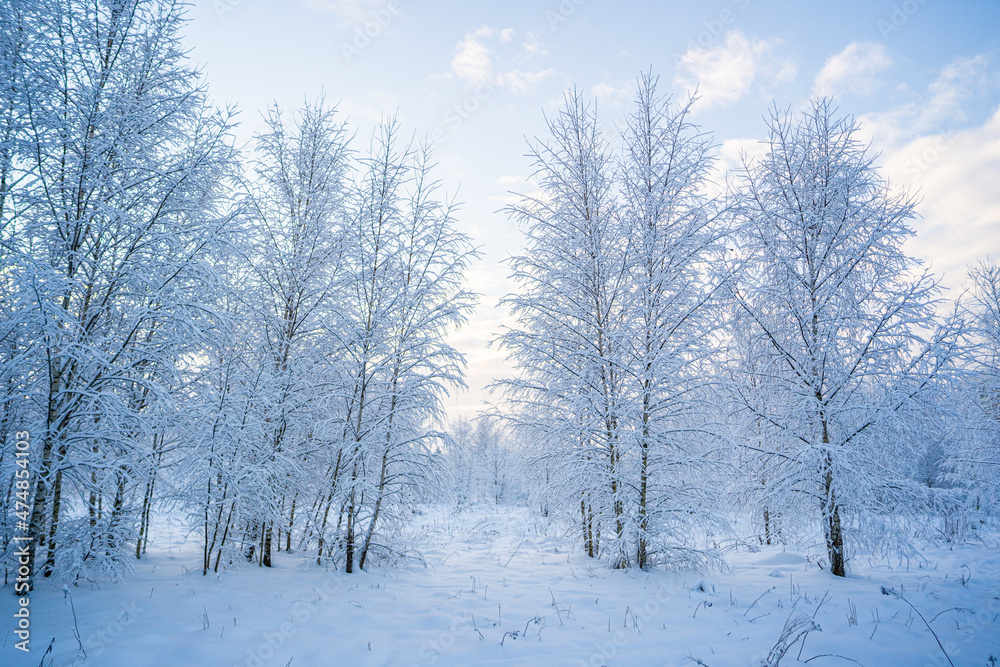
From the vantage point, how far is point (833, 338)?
7047 mm

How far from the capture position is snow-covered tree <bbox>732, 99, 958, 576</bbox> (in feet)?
21.1

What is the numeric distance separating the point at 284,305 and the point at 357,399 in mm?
2623

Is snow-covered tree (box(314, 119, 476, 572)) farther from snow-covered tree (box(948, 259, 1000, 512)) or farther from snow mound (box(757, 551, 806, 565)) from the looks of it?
snow-covered tree (box(948, 259, 1000, 512))

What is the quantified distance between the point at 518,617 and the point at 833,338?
718cm

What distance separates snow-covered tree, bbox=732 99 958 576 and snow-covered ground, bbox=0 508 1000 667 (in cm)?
135

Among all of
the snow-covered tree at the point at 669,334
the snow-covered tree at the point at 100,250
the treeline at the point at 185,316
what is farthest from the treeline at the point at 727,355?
the snow-covered tree at the point at 100,250

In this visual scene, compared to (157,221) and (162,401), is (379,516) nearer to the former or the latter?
(162,401)

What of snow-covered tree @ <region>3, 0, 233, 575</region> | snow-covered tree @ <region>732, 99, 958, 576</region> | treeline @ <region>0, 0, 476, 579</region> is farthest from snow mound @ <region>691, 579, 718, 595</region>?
snow-covered tree @ <region>3, 0, 233, 575</region>

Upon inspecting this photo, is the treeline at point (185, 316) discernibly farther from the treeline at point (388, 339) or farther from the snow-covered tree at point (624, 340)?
the snow-covered tree at point (624, 340)

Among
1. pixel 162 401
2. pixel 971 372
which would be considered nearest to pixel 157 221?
pixel 162 401

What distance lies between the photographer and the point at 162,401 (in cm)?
555

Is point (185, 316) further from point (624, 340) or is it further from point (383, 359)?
point (624, 340)

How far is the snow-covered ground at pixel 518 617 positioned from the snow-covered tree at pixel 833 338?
4.44 feet

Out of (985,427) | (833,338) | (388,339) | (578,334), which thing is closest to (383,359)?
(388,339)
